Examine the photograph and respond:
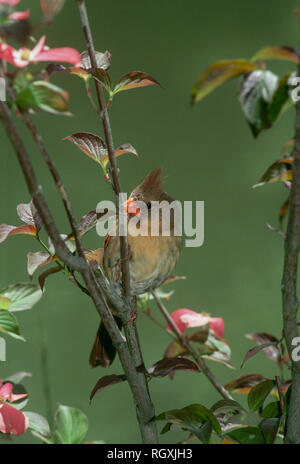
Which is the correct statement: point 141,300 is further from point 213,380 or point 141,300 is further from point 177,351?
point 213,380

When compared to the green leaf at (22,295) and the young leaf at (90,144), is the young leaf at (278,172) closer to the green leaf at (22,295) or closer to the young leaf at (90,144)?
the young leaf at (90,144)

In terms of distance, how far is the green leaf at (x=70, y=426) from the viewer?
2.90 feet

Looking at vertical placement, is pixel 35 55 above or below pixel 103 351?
above

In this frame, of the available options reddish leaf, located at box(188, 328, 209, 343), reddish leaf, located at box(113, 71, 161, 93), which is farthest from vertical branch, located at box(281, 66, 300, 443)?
reddish leaf, located at box(188, 328, 209, 343)

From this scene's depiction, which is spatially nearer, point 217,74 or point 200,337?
point 217,74

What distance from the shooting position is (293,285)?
627mm

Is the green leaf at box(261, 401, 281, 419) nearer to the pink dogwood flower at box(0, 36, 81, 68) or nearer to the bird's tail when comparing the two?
the bird's tail

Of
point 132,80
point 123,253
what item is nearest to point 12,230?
point 123,253

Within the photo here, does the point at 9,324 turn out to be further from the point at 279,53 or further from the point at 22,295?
the point at 279,53

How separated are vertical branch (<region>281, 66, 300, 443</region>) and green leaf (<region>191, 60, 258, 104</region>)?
0.06m

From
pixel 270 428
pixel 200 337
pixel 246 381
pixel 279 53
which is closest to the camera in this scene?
Result: pixel 279 53

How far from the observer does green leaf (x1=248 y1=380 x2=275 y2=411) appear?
0.81m

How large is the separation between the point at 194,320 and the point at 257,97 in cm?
70

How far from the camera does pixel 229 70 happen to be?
20.0 inches
